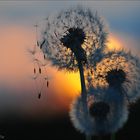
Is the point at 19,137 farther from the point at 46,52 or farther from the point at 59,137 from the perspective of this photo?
the point at 46,52

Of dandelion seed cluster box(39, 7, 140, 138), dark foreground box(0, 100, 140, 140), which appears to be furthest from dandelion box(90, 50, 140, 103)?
dark foreground box(0, 100, 140, 140)

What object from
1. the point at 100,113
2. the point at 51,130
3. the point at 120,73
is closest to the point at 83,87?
the point at 100,113

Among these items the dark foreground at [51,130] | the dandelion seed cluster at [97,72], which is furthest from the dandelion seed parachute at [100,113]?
the dark foreground at [51,130]

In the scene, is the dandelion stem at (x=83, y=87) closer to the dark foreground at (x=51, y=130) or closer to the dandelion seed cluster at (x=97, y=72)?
the dandelion seed cluster at (x=97, y=72)

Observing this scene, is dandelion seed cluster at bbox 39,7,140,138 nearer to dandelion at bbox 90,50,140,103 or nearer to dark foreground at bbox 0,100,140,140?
dandelion at bbox 90,50,140,103

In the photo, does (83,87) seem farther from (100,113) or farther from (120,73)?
(120,73)

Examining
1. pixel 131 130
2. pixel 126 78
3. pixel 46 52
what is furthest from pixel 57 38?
pixel 131 130
